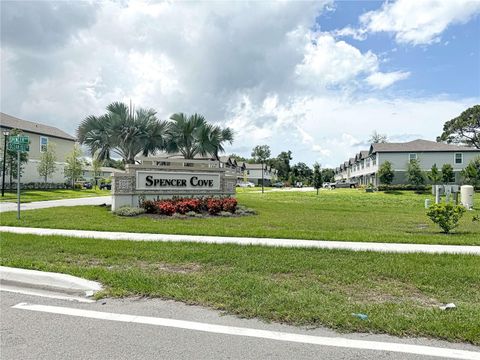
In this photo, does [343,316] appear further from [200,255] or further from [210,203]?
[210,203]

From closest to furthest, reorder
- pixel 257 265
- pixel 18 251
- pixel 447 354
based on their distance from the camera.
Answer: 1. pixel 447 354
2. pixel 257 265
3. pixel 18 251

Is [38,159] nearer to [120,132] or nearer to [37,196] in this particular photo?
[37,196]

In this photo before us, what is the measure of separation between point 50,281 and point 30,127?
47.7 meters

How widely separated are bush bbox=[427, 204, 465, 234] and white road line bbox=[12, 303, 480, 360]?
27.4ft

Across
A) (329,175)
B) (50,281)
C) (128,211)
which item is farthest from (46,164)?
(329,175)

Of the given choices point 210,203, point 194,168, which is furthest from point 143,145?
point 210,203

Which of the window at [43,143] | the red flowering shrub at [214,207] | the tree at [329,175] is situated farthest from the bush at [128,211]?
the tree at [329,175]

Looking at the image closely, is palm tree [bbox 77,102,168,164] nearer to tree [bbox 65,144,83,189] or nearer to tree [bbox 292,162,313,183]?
tree [bbox 65,144,83,189]

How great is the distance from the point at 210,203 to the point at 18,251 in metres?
9.22

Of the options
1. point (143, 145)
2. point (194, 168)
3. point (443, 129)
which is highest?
point (443, 129)

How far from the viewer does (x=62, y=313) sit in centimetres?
478

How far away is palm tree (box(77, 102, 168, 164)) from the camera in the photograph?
1994cm

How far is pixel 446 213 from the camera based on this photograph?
36.9ft

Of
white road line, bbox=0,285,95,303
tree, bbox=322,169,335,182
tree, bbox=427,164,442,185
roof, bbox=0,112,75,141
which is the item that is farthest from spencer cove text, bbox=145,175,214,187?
tree, bbox=322,169,335,182
